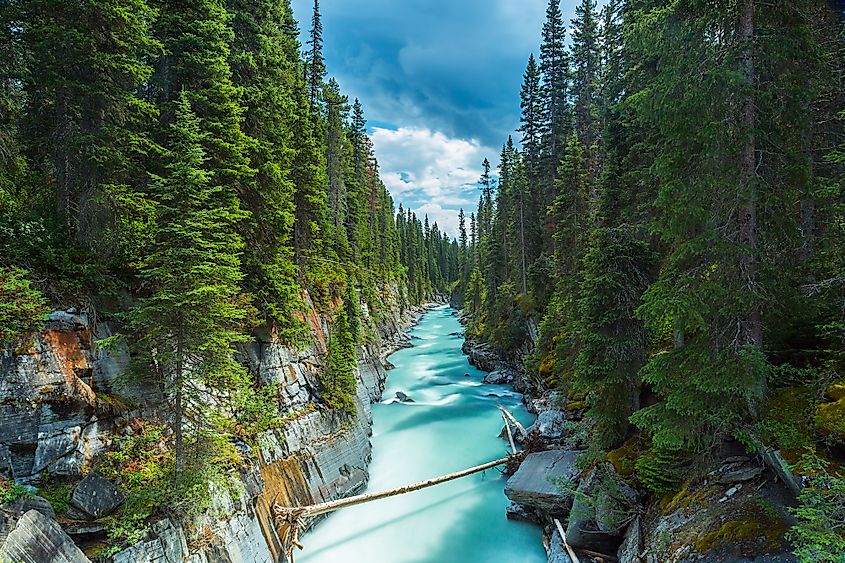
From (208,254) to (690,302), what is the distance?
8.91 meters

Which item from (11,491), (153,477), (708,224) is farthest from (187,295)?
(708,224)

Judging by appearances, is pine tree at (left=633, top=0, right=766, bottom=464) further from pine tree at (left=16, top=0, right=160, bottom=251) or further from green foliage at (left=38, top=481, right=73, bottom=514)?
pine tree at (left=16, top=0, right=160, bottom=251)

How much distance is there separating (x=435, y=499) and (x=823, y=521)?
40.2 feet

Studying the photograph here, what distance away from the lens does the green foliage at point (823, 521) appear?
180 inches

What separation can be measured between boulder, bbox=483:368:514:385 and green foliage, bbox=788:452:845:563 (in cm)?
2433

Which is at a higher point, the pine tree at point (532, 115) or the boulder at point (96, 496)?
the pine tree at point (532, 115)

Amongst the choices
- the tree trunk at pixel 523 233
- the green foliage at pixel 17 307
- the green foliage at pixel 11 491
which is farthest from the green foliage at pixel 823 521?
the tree trunk at pixel 523 233

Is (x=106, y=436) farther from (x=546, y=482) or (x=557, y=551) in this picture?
(x=546, y=482)

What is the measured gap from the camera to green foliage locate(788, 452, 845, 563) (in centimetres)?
458

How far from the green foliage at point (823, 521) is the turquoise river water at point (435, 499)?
8.35 m

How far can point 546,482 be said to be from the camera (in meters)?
12.7

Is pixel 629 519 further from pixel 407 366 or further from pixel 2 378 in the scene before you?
pixel 407 366

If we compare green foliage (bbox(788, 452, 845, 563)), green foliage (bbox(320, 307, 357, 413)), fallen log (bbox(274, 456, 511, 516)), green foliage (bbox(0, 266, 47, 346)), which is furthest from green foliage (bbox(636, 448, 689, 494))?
green foliage (bbox(0, 266, 47, 346))

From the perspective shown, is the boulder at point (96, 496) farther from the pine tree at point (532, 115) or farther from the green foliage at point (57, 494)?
the pine tree at point (532, 115)
